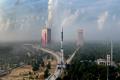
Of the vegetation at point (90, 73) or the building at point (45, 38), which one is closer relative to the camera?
the vegetation at point (90, 73)

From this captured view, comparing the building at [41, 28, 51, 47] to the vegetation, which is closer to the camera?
the vegetation

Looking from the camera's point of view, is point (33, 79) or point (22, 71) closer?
point (33, 79)

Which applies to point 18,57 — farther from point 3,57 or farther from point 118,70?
point 118,70

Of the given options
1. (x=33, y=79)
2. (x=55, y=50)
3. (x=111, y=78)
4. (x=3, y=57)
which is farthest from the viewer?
(x=55, y=50)

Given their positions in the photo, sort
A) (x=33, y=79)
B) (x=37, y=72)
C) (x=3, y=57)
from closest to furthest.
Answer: (x=33, y=79) → (x=37, y=72) → (x=3, y=57)

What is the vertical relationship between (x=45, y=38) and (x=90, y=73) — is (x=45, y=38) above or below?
above

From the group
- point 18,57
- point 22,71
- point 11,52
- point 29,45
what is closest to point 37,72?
point 22,71

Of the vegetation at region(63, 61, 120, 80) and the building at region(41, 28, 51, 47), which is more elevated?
→ the building at region(41, 28, 51, 47)

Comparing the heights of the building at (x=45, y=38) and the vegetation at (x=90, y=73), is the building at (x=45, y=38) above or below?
above

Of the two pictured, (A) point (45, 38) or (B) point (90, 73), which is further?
(A) point (45, 38)

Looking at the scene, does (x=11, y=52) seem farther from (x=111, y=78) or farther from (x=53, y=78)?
(x=111, y=78)
